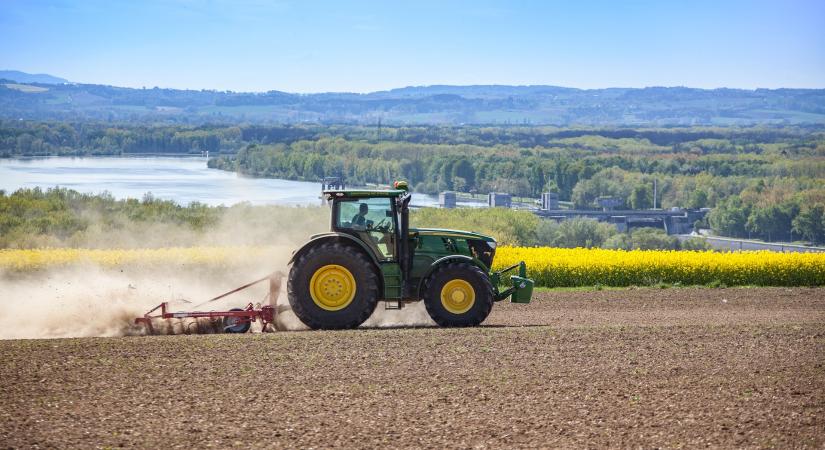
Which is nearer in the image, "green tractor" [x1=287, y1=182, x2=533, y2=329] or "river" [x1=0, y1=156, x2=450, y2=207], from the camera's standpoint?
"green tractor" [x1=287, y1=182, x2=533, y2=329]

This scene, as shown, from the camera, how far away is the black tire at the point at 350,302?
52.0 ft

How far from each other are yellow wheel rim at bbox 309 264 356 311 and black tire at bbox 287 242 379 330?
0.16 feet

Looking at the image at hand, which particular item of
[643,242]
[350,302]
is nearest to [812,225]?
[643,242]

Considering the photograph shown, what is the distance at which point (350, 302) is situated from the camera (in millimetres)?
15992

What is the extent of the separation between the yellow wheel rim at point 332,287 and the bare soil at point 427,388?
694mm

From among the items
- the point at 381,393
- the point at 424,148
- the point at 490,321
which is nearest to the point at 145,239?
the point at 490,321

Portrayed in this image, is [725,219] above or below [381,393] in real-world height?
below

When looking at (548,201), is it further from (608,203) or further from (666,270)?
(666,270)

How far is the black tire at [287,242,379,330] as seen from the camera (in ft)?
52.0

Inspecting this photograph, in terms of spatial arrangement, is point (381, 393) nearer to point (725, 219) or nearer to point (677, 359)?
point (677, 359)

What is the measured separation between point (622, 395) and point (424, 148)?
124 meters

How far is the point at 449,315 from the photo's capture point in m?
16.3

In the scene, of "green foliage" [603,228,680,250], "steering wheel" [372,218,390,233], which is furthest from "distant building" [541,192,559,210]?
"steering wheel" [372,218,390,233]

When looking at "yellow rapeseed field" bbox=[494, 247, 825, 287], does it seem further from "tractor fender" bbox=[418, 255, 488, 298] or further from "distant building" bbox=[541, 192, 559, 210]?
"distant building" bbox=[541, 192, 559, 210]
